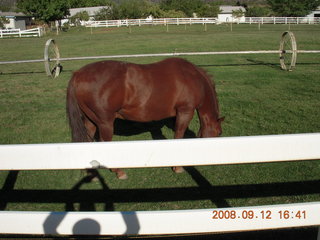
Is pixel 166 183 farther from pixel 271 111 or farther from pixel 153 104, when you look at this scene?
pixel 271 111

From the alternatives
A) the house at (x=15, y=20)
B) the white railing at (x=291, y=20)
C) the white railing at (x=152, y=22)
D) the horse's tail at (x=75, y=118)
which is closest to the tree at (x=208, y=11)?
the white railing at (x=291, y=20)

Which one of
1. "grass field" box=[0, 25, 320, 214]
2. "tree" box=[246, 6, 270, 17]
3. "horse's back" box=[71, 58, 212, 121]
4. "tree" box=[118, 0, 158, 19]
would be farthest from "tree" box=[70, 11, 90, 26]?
"horse's back" box=[71, 58, 212, 121]

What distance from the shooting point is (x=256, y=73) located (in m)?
12.3

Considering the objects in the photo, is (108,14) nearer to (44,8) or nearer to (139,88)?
(44,8)

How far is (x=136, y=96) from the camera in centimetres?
476

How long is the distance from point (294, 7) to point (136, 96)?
68506mm

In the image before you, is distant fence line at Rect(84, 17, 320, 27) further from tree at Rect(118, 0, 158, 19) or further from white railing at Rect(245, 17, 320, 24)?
tree at Rect(118, 0, 158, 19)

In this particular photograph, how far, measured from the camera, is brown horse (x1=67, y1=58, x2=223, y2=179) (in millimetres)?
4605

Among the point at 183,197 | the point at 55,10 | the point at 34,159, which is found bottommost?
the point at 183,197

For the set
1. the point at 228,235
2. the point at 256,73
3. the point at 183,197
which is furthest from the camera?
the point at 256,73

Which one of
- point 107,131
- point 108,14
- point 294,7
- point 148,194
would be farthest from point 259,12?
point 148,194

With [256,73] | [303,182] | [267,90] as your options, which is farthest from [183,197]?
[256,73]

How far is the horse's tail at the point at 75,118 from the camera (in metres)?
4.57

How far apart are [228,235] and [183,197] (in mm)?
1143
